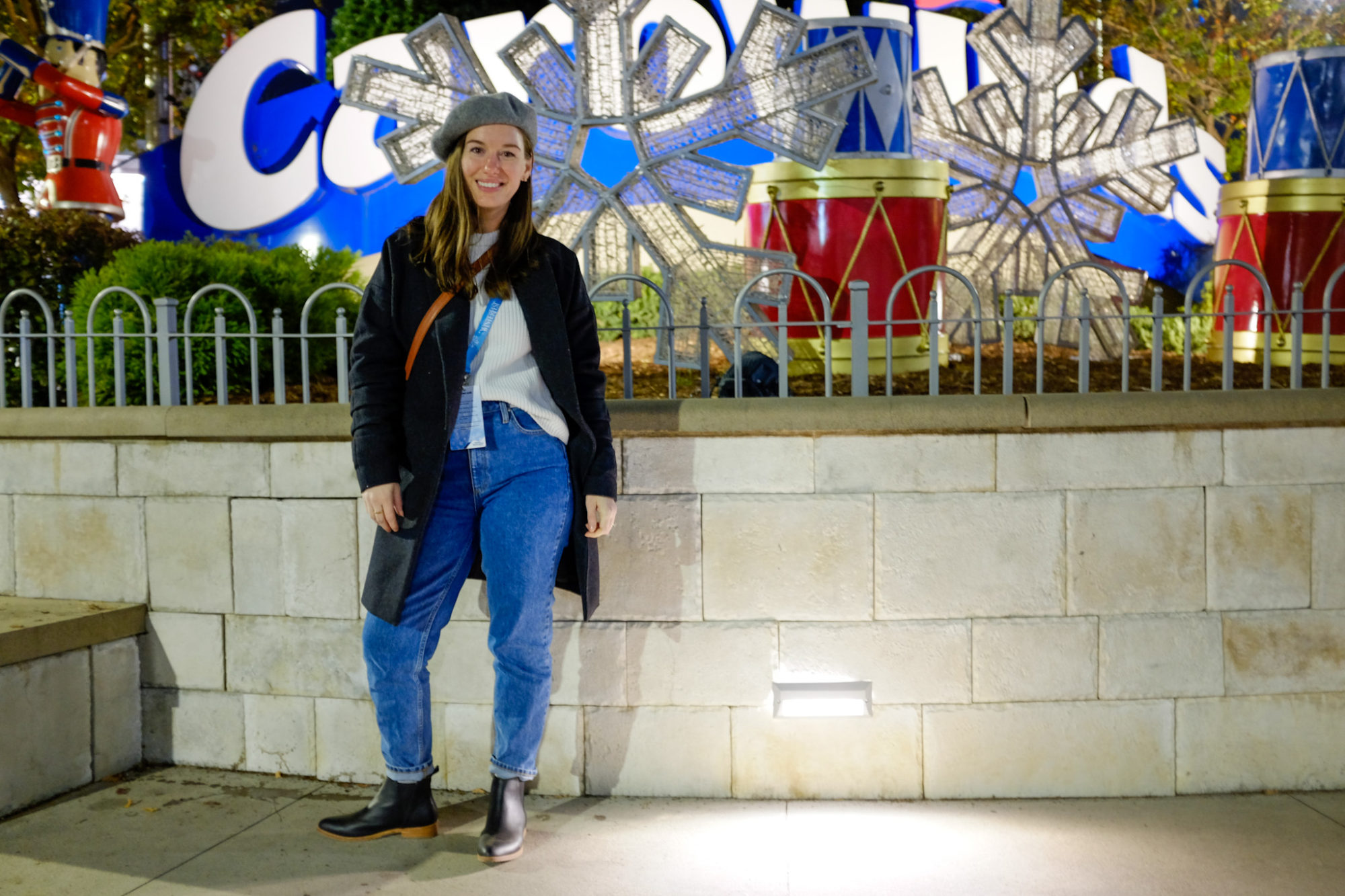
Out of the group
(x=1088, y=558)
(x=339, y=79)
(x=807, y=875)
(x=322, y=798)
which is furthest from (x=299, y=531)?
(x=339, y=79)

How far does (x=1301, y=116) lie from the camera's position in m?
7.09

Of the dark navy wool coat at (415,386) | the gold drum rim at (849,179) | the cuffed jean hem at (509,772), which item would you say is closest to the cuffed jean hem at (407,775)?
the cuffed jean hem at (509,772)

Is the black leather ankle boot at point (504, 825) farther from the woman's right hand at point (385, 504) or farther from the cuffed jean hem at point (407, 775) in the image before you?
the woman's right hand at point (385, 504)

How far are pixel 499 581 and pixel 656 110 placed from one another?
2989 millimetres

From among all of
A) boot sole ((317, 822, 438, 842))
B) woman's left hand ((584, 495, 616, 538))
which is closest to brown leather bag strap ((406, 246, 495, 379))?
woman's left hand ((584, 495, 616, 538))

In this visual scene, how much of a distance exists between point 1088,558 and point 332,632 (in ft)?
9.18

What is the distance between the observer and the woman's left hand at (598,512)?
3385mm

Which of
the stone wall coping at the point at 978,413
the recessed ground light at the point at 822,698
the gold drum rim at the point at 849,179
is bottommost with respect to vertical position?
the recessed ground light at the point at 822,698

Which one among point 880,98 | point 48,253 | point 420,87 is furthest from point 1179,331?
point 48,253

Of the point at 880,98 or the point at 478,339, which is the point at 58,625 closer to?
the point at 478,339

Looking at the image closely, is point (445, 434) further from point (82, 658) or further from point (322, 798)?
point (82, 658)

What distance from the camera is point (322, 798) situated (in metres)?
4.02

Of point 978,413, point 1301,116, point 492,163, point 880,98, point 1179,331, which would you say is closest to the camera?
point 492,163

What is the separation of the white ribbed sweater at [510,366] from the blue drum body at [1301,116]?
590 cm
